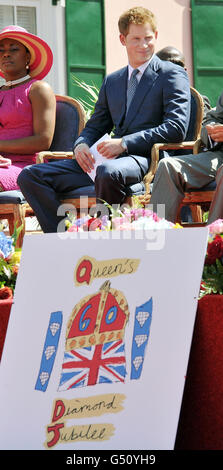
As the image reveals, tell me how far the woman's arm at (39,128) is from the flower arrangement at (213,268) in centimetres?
286

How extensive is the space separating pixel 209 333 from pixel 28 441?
1.56 feet

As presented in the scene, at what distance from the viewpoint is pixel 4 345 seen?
2051 millimetres

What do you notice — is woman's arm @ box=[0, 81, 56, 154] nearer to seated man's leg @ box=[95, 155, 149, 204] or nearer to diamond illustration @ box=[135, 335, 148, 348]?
seated man's leg @ box=[95, 155, 149, 204]

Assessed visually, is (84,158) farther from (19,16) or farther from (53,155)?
(19,16)

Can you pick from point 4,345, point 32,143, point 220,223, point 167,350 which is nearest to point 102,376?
point 167,350

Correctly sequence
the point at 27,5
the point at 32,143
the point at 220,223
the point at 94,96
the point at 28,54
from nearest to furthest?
the point at 220,223, the point at 32,143, the point at 28,54, the point at 94,96, the point at 27,5

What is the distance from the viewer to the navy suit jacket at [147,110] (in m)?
4.28

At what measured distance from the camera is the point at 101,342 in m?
1.94

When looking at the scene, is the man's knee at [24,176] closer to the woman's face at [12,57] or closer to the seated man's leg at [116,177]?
the seated man's leg at [116,177]

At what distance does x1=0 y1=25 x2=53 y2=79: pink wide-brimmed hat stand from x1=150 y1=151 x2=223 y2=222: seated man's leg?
4.80 ft

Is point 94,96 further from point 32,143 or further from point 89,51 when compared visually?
point 32,143

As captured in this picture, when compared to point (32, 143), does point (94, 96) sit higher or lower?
higher

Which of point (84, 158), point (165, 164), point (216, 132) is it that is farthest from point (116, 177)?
point (216, 132)

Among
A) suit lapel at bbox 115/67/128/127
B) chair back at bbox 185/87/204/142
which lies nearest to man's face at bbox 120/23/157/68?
suit lapel at bbox 115/67/128/127
